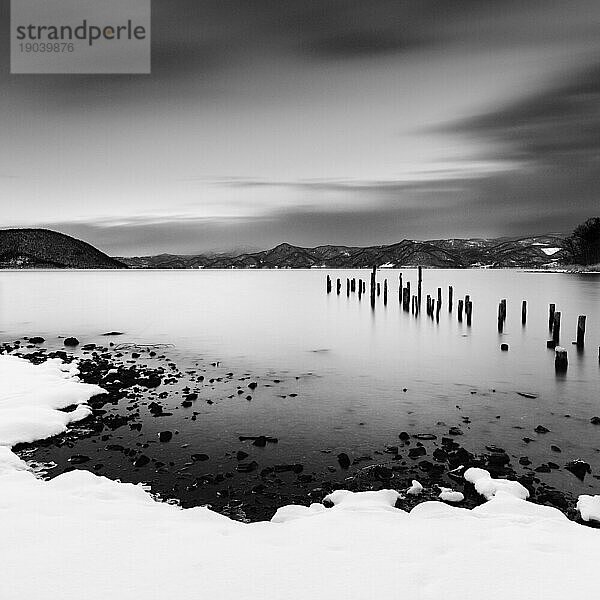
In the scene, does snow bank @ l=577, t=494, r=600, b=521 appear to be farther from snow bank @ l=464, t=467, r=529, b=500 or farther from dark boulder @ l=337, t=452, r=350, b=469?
dark boulder @ l=337, t=452, r=350, b=469

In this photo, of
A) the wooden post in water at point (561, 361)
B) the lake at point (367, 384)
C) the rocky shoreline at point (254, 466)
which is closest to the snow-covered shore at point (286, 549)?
the rocky shoreline at point (254, 466)

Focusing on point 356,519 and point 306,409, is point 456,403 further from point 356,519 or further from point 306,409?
point 356,519

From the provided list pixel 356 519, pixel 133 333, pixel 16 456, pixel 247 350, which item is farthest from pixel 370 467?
pixel 133 333

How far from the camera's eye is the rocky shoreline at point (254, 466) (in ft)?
29.3

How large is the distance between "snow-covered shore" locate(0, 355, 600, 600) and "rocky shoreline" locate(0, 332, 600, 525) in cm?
78

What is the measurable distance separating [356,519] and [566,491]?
4.69m

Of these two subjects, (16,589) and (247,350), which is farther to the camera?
(247,350)

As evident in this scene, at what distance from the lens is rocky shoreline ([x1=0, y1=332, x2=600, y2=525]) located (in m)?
8.93

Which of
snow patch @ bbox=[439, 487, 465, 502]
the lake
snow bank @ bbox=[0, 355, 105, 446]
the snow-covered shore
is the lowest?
the lake

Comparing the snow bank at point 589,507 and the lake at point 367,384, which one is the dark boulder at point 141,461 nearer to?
the lake at point 367,384

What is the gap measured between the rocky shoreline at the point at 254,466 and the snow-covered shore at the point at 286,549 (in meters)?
0.78

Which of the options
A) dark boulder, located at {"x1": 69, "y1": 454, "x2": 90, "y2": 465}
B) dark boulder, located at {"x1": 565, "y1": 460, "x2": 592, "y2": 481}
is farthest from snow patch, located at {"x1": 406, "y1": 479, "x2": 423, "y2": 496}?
dark boulder, located at {"x1": 69, "y1": 454, "x2": 90, "y2": 465}

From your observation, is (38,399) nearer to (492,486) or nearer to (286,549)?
(286,549)

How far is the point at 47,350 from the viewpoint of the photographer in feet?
83.5
